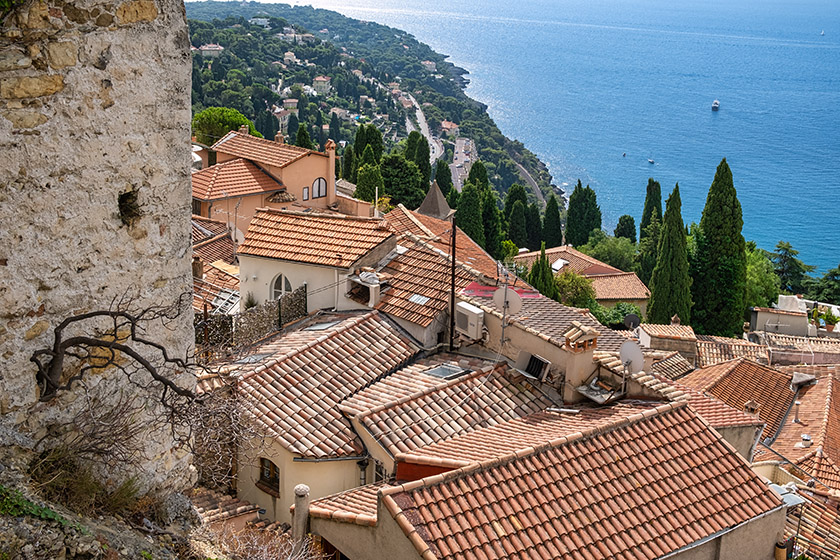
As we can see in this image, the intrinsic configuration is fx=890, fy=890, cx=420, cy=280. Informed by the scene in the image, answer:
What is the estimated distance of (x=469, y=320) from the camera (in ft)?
54.9

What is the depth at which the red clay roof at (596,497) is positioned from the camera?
34.3 feet

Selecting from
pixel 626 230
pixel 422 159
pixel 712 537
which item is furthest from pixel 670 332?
pixel 626 230

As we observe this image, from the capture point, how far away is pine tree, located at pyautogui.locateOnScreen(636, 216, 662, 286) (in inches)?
2343

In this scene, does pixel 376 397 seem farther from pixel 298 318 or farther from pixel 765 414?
pixel 765 414

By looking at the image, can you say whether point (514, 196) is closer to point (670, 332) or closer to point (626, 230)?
point (626, 230)

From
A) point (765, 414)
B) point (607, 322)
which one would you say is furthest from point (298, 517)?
point (607, 322)

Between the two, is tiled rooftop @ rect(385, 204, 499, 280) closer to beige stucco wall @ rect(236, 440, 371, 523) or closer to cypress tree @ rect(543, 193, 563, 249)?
beige stucco wall @ rect(236, 440, 371, 523)

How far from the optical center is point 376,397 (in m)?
14.8

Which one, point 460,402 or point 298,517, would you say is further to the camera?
point 460,402

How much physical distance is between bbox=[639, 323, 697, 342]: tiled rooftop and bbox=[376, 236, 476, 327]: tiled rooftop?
49.9 feet

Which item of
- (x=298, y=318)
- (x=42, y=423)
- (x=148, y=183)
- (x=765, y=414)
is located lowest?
(x=765, y=414)

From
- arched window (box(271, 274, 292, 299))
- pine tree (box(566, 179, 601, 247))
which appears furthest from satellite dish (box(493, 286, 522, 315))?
pine tree (box(566, 179, 601, 247))

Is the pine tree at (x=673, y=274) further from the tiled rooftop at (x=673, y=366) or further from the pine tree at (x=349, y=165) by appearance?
the pine tree at (x=349, y=165)

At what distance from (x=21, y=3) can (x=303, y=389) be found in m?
9.91
